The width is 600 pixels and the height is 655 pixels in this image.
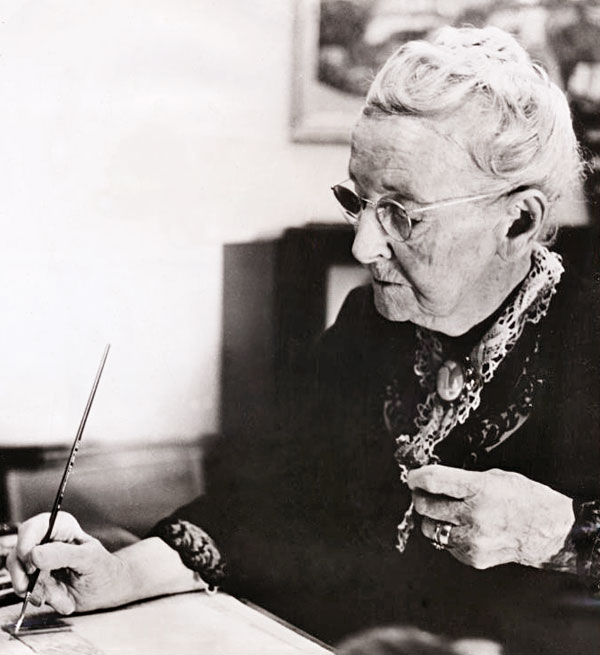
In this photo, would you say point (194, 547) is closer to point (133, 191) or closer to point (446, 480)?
point (446, 480)

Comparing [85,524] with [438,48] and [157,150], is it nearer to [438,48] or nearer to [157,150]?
[157,150]

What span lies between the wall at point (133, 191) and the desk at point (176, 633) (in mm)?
418

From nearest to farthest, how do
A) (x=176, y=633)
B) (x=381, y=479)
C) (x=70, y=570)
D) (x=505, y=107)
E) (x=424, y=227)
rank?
1. (x=505, y=107)
2. (x=424, y=227)
3. (x=381, y=479)
4. (x=176, y=633)
5. (x=70, y=570)

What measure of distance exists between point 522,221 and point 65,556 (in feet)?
4.54

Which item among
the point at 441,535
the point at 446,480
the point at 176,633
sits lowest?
the point at 176,633

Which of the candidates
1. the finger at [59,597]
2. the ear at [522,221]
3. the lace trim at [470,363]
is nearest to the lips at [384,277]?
the lace trim at [470,363]

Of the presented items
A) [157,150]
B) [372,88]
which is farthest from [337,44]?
[157,150]

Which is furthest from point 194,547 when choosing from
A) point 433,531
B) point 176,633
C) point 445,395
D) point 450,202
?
point 450,202

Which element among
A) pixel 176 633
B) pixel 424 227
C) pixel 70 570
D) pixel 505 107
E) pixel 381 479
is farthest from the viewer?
pixel 70 570

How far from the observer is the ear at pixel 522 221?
1.90m

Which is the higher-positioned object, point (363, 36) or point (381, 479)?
point (363, 36)

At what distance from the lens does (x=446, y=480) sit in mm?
2018

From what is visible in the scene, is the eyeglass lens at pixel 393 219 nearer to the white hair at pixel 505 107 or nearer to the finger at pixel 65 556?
the white hair at pixel 505 107

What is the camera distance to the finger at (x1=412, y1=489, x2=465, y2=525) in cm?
201
